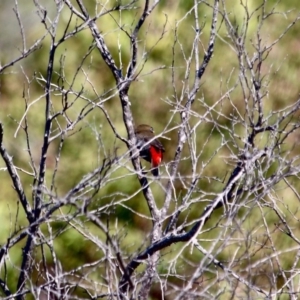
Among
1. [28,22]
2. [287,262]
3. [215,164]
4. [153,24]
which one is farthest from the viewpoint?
[28,22]

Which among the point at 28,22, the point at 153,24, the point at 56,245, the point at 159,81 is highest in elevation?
the point at 28,22

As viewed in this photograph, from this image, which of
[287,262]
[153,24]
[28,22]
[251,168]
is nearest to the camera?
[251,168]

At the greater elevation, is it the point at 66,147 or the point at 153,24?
the point at 153,24

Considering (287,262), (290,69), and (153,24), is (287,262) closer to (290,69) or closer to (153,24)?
(290,69)

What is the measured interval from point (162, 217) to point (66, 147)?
17.4 feet

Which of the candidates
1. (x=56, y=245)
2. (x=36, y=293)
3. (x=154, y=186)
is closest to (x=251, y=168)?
(x=36, y=293)

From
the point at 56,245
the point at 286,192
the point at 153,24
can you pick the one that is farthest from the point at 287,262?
the point at 153,24

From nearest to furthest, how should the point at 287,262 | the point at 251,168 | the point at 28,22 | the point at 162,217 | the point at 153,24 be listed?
the point at 251,168
the point at 162,217
the point at 287,262
the point at 153,24
the point at 28,22

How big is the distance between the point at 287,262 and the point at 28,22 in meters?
5.90

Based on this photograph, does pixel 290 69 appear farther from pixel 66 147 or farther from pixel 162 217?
pixel 162 217

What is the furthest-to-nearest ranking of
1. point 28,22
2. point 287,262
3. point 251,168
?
point 28,22 → point 287,262 → point 251,168

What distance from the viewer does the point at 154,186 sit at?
8172 millimetres

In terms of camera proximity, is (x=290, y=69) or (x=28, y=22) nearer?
(x=290, y=69)

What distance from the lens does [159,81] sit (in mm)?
9805
